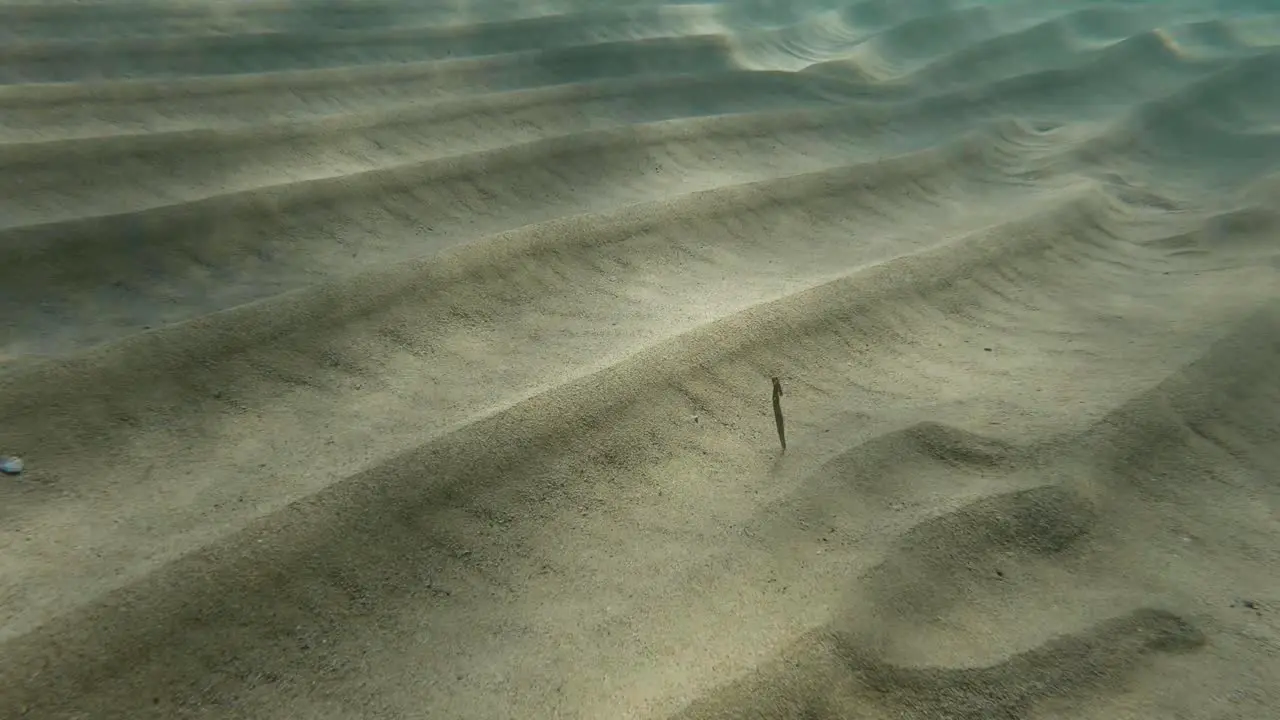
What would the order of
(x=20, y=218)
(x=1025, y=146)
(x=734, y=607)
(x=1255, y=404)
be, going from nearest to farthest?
(x=734, y=607) → (x=1255, y=404) → (x=20, y=218) → (x=1025, y=146)

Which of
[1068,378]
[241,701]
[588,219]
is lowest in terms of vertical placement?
[241,701]

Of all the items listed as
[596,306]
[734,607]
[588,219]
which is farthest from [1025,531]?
[588,219]

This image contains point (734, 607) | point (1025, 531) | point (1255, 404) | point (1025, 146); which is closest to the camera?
point (734, 607)

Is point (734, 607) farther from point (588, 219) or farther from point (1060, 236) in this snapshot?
point (1060, 236)

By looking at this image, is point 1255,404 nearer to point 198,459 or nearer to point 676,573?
point 676,573

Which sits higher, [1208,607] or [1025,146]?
[1025,146]

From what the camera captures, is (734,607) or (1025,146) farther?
(1025,146)
